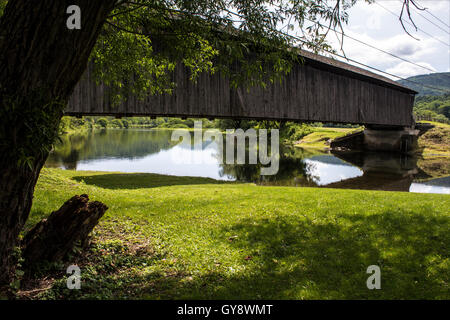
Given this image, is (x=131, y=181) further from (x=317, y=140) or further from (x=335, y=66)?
(x=317, y=140)

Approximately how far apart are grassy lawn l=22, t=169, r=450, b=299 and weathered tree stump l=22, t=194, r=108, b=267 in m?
0.24

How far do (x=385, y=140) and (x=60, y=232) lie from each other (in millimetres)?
41547

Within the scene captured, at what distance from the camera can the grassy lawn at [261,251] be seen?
4.11m

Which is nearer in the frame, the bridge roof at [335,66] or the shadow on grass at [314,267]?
the shadow on grass at [314,267]

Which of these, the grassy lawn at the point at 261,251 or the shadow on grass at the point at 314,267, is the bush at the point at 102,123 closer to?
the grassy lawn at the point at 261,251

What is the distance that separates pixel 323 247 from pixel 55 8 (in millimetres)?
5537

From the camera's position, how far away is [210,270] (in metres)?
4.71

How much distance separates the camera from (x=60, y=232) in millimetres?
4426

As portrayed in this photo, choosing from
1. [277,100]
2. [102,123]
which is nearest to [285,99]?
[277,100]

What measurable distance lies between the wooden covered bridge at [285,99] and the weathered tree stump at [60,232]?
664cm

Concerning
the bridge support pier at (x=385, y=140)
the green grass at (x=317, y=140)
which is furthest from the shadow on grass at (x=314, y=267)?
the green grass at (x=317, y=140)

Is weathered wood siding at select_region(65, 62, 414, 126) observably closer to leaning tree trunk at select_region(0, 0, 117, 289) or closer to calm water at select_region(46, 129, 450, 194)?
calm water at select_region(46, 129, 450, 194)

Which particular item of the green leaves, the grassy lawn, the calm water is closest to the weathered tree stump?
the grassy lawn
